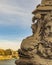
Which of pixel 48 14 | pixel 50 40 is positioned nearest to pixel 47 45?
pixel 50 40

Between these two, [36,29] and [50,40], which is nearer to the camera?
[50,40]

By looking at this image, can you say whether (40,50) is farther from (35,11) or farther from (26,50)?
(35,11)

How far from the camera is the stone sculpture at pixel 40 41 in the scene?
31.8 ft

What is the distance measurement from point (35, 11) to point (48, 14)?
1.38 ft

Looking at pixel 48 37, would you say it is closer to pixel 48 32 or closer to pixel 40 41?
pixel 48 32

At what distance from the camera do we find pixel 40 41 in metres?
9.85

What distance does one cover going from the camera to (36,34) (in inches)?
395

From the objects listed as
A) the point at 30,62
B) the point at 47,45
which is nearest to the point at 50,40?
the point at 47,45

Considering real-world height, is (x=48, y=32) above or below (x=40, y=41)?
above

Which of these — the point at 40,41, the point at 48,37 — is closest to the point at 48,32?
the point at 48,37

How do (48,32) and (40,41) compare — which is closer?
(48,32)

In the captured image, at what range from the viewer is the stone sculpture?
970 cm

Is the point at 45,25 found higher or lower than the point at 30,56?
higher

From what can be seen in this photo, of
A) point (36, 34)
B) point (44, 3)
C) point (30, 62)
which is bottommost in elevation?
point (30, 62)
